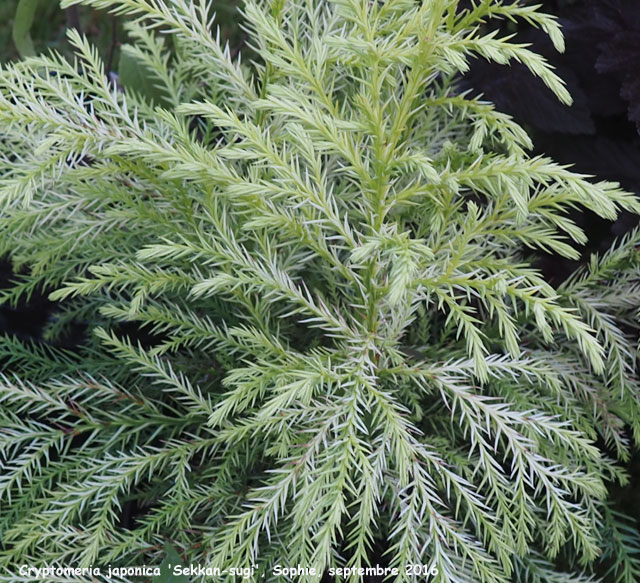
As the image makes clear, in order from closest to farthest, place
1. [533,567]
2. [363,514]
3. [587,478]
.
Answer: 1. [363,514]
2. [587,478]
3. [533,567]

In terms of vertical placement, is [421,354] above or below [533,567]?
above

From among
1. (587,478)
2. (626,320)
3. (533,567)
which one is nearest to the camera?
(587,478)

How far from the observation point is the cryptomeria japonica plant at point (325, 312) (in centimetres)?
95

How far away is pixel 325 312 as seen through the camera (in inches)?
41.8

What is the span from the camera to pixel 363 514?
93cm

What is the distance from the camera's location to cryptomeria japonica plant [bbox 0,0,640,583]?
95 cm

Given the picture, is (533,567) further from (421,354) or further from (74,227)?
(74,227)

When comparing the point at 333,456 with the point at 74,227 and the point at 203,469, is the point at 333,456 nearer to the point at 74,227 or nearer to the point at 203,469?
the point at 203,469

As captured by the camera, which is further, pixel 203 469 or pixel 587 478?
pixel 203 469

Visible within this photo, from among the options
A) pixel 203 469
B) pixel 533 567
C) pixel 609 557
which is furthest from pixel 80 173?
pixel 609 557

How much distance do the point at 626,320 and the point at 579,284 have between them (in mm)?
154

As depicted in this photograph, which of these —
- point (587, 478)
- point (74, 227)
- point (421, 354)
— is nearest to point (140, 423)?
point (74, 227)

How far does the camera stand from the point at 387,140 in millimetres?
1004

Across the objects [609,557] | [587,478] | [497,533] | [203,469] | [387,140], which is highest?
[387,140]
